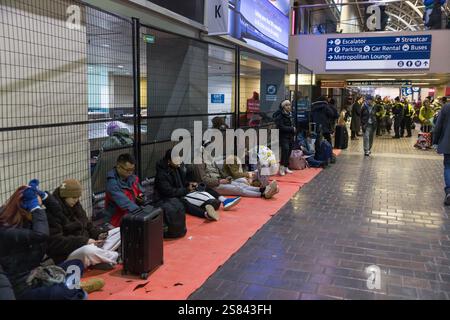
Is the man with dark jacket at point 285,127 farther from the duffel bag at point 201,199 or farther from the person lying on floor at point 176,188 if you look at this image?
the person lying on floor at point 176,188

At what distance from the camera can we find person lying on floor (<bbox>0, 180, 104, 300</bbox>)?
279cm

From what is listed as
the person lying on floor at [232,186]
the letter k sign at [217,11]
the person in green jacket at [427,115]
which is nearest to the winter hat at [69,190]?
the person lying on floor at [232,186]

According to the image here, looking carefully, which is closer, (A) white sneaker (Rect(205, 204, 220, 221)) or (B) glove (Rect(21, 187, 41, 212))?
(B) glove (Rect(21, 187, 41, 212))

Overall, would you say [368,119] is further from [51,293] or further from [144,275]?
[51,293]

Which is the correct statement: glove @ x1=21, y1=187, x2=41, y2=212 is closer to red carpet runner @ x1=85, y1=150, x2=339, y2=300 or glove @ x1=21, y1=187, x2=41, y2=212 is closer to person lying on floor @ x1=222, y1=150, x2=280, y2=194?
red carpet runner @ x1=85, y1=150, x2=339, y2=300

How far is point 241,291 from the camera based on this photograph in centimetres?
339

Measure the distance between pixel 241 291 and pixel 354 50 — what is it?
1271 cm

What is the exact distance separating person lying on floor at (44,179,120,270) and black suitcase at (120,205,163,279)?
245 mm

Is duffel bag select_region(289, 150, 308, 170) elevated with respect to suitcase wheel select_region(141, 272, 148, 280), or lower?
elevated

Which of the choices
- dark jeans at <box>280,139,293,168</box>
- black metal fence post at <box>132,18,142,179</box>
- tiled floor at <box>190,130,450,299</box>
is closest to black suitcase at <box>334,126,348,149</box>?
dark jeans at <box>280,139,293,168</box>

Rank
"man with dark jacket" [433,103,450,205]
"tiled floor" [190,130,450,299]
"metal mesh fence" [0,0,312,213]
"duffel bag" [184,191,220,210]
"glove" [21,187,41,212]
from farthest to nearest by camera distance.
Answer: "man with dark jacket" [433,103,450,205]
"duffel bag" [184,191,220,210]
"metal mesh fence" [0,0,312,213]
"tiled floor" [190,130,450,299]
"glove" [21,187,41,212]

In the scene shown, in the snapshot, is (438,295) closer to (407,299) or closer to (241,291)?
(407,299)
